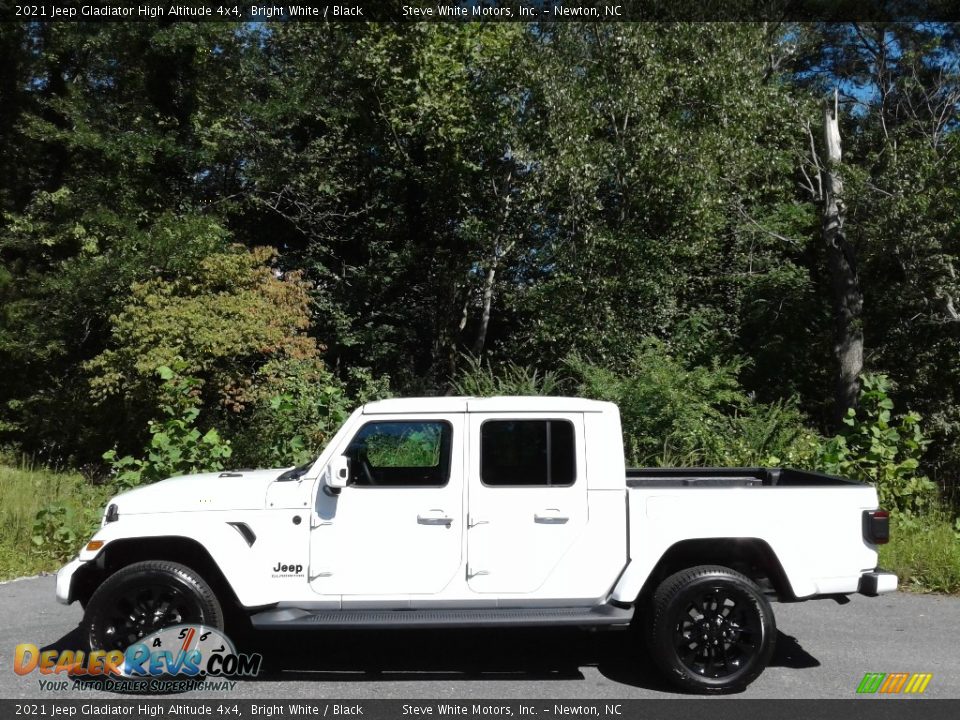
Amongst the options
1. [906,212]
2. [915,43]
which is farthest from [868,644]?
[915,43]

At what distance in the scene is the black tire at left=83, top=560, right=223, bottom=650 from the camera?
17.6 ft

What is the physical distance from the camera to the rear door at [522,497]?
5.47m

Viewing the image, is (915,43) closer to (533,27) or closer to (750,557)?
(533,27)

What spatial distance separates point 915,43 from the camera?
18.4 metres

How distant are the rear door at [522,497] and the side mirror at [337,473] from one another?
0.77 metres

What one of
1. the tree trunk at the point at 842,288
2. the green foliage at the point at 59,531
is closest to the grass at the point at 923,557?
the green foliage at the point at 59,531

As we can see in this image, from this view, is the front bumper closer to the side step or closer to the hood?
the hood

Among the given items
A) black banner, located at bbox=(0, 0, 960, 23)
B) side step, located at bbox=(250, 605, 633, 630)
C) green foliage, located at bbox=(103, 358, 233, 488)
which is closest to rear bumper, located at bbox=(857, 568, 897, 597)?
side step, located at bbox=(250, 605, 633, 630)

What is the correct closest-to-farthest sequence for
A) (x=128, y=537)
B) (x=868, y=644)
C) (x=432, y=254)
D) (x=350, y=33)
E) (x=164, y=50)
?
1. (x=128, y=537)
2. (x=868, y=644)
3. (x=164, y=50)
4. (x=350, y=33)
5. (x=432, y=254)

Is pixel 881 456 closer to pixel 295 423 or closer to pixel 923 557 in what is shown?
pixel 923 557

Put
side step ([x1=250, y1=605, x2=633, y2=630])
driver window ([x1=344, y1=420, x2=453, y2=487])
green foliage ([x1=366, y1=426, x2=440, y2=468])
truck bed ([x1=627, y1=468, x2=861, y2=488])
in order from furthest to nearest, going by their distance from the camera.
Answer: truck bed ([x1=627, y1=468, x2=861, y2=488])
green foliage ([x1=366, y1=426, x2=440, y2=468])
driver window ([x1=344, y1=420, x2=453, y2=487])
side step ([x1=250, y1=605, x2=633, y2=630])

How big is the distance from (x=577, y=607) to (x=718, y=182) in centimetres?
1199

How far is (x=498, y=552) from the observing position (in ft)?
18.0
